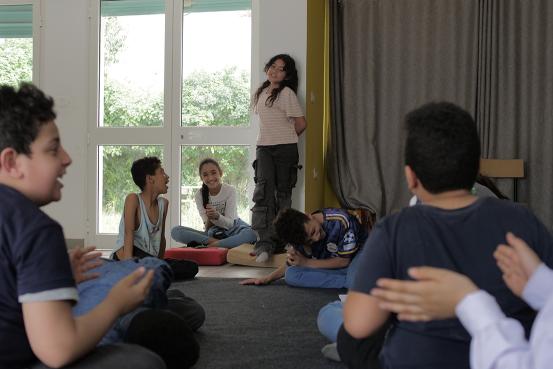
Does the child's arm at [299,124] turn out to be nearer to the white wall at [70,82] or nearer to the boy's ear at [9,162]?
the white wall at [70,82]

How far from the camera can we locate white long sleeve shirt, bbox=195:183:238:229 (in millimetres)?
→ 4746

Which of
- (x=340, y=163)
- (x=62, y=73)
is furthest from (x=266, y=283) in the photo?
(x=62, y=73)

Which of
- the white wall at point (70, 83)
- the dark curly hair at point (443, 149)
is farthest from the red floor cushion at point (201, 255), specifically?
the dark curly hair at point (443, 149)

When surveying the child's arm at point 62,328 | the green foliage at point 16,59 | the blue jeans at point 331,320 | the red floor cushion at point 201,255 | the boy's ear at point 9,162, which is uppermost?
the green foliage at point 16,59

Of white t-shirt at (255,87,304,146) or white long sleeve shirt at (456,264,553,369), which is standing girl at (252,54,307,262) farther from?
white long sleeve shirt at (456,264,553,369)

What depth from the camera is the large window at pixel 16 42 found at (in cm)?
551

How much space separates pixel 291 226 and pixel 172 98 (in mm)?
2561

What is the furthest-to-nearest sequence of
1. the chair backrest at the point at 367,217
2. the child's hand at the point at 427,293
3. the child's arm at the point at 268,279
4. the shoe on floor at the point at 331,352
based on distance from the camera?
the chair backrest at the point at 367,217 → the child's arm at the point at 268,279 → the shoe on floor at the point at 331,352 → the child's hand at the point at 427,293

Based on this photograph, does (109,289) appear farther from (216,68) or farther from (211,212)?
(216,68)

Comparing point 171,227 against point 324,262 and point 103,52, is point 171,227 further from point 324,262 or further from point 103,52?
point 324,262

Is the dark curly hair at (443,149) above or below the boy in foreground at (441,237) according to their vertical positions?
above

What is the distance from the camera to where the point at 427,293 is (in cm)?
85

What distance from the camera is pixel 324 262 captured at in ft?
10.5

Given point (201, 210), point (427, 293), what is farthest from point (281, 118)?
point (427, 293)
